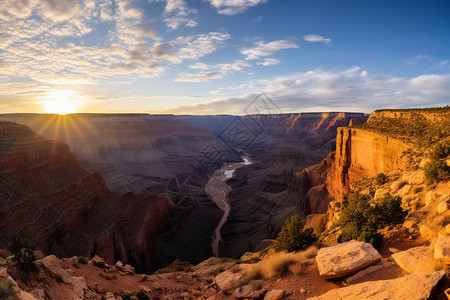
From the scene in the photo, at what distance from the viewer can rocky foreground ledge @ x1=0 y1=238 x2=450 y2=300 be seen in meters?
5.31

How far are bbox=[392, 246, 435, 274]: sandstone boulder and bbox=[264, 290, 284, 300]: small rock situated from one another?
3.28 meters

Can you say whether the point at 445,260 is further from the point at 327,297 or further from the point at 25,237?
the point at 25,237

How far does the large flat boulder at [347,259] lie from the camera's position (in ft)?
22.7

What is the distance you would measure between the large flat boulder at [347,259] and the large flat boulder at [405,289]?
1035 mm

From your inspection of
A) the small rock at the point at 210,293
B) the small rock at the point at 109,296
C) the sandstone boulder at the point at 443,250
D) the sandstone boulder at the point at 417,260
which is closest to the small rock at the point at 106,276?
the small rock at the point at 109,296

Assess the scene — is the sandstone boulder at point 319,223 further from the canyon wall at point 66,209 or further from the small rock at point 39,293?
the canyon wall at point 66,209

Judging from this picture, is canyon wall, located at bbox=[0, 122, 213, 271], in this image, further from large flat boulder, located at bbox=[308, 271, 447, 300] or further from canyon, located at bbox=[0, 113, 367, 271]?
large flat boulder, located at bbox=[308, 271, 447, 300]

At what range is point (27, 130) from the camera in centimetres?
3212

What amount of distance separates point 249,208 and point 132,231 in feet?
93.4

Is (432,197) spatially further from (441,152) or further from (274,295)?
(274,295)

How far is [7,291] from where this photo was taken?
4.98m

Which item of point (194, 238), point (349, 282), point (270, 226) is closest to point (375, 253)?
point (349, 282)

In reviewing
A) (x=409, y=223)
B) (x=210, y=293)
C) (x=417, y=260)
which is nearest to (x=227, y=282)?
(x=210, y=293)

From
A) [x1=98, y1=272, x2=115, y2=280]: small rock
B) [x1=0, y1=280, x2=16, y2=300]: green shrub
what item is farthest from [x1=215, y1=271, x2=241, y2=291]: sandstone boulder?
[x1=0, y1=280, x2=16, y2=300]: green shrub
